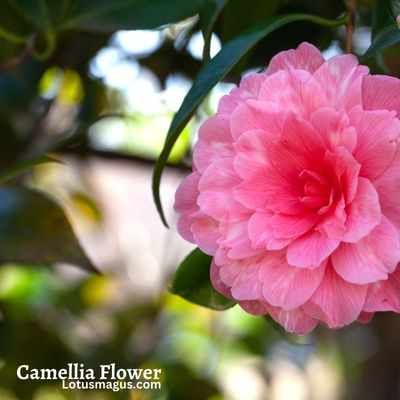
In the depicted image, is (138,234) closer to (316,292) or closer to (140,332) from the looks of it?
(140,332)

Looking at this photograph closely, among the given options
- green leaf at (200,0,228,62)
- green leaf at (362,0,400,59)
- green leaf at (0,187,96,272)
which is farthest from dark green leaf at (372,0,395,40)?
green leaf at (0,187,96,272)

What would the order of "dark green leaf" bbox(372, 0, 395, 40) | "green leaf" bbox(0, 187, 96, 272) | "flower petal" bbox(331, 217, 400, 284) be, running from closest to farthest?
"flower petal" bbox(331, 217, 400, 284) < "dark green leaf" bbox(372, 0, 395, 40) < "green leaf" bbox(0, 187, 96, 272)

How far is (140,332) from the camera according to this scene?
1.66 meters

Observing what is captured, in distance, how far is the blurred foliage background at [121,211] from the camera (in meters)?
0.81

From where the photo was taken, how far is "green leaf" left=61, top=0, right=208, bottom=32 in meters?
0.72

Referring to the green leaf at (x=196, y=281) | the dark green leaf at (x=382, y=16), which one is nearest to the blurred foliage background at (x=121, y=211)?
the dark green leaf at (x=382, y=16)

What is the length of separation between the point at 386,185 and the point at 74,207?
1.22 meters

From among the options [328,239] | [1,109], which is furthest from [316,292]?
[1,109]

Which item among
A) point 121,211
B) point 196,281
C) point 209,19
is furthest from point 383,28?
point 121,211

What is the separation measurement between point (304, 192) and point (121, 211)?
6.11ft

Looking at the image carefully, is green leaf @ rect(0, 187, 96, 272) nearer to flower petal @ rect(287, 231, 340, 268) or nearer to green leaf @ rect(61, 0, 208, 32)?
green leaf @ rect(61, 0, 208, 32)

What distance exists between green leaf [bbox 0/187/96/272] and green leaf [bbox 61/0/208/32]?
0.68 feet

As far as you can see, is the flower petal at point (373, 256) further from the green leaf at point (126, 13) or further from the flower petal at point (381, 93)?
the green leaf at point (126, 13)

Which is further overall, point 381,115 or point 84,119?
point 84,119
